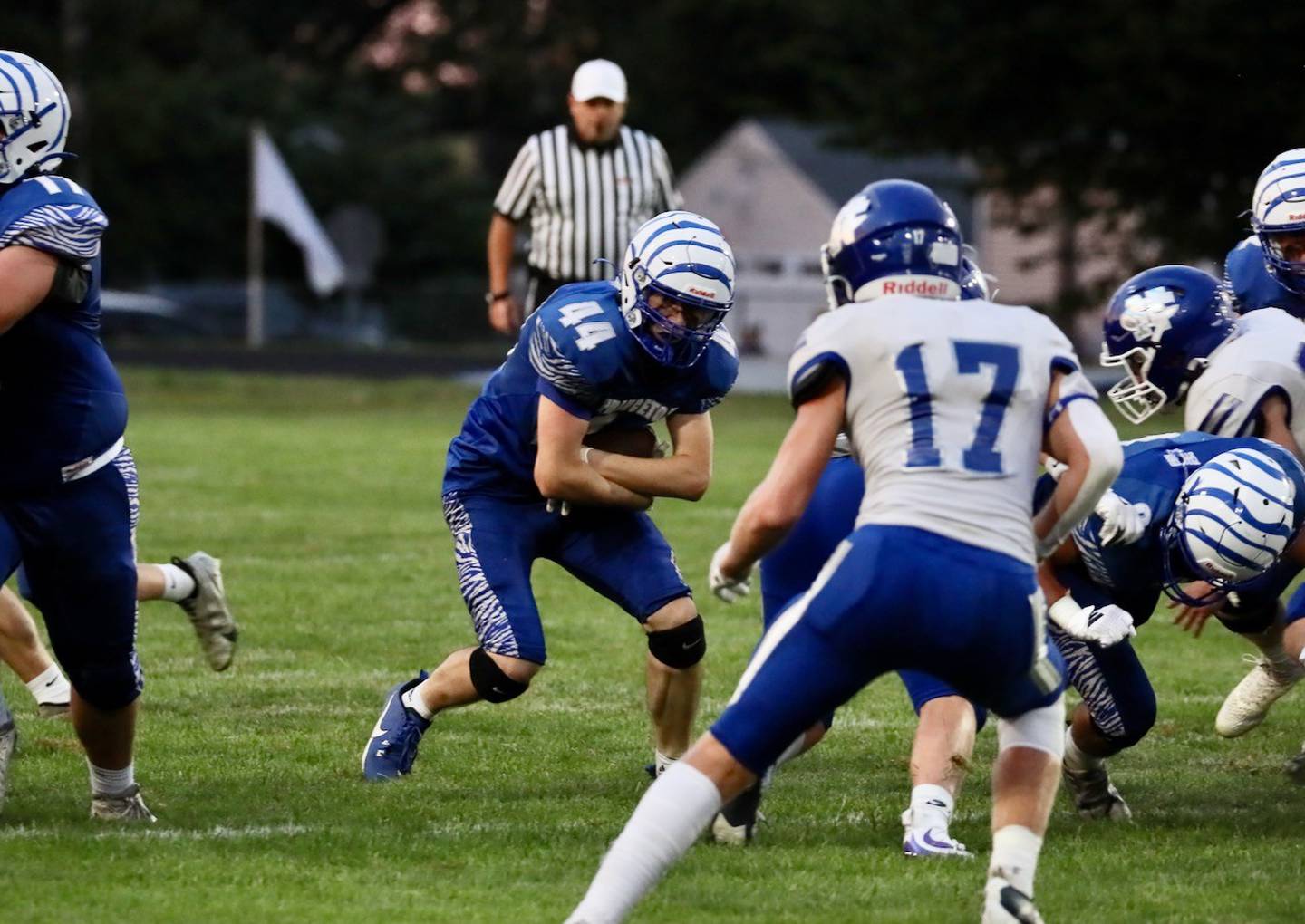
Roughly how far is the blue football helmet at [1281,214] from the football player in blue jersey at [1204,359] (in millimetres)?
366

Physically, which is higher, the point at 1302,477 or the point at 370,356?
the point at 1302,477

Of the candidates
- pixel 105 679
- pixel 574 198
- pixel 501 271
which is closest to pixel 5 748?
pixel 105 679

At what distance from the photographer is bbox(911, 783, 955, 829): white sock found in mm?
4758

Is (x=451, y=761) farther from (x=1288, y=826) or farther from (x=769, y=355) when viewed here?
(x=769, y=355)

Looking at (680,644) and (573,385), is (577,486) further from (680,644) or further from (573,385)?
(680,644)

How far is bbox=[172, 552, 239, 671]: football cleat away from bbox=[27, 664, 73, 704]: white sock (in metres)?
0.64

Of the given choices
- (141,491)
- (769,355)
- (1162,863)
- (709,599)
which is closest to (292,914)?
(1162,863)

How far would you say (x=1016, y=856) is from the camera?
395cm

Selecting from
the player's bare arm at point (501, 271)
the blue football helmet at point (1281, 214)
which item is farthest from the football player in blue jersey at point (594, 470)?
the player's bare arm at point (501, 271)

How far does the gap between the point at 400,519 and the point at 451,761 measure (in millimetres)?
5317

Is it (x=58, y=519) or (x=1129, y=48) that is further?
(x=1129, y=48)

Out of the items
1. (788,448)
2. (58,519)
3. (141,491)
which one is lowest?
(141,491)

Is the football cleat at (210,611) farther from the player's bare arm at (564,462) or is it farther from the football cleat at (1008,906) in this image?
the football cleat at (1008,906)

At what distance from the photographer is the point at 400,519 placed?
11023 mm
